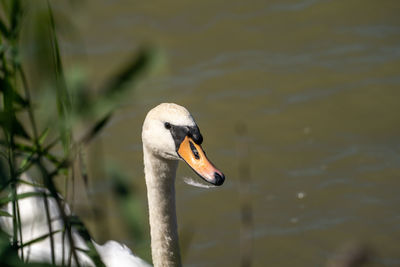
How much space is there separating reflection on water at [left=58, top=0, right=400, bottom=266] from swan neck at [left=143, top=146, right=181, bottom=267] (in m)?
0.82

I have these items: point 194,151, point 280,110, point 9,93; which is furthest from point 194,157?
point 280,110

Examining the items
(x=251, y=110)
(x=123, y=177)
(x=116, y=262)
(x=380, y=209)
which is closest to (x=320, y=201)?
(x=380, y=209)

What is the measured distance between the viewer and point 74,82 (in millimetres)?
1396

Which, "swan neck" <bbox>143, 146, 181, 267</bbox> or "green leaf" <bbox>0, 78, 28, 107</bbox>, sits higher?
"swan neck" <bbox>143, 146, 181, 267</bbox>

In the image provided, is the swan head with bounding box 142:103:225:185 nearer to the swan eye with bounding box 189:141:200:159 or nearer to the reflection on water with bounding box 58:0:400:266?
the swan eye with bounding box 189:141:200:159

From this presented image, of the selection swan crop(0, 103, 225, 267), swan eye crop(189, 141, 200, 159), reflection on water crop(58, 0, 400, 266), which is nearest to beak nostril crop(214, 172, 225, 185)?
swan crop(0, 103, 225, 267)

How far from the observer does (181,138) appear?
298 cm

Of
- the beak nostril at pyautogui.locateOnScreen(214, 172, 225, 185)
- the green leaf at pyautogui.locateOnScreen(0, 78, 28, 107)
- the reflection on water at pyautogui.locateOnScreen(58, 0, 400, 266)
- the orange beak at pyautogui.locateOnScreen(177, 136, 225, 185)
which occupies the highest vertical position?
the reflection on water at pyautogui.locateOnScreen(58, 0, 400, 266)

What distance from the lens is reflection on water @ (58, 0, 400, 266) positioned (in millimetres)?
4727

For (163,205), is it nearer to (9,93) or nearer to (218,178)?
(218,178)

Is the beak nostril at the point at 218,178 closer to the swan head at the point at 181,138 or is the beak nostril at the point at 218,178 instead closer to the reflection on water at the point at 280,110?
the swan head at the point at 181,138

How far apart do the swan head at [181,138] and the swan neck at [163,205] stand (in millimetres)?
113

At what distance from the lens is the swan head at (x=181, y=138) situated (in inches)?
116

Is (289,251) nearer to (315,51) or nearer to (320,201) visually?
(320,201)
